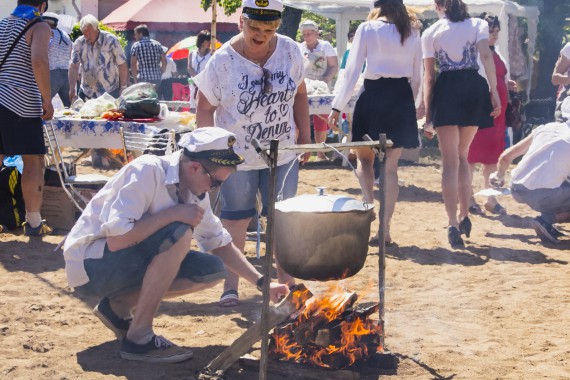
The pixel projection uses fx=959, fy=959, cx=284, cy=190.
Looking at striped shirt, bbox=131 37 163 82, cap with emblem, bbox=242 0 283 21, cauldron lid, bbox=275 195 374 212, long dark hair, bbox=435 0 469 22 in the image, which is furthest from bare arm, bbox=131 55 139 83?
cauldron lid, bbox=275 195 374 212

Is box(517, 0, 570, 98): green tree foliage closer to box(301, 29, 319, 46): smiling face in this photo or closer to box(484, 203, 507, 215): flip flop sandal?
box(301, 29, 319, 46): smiling face

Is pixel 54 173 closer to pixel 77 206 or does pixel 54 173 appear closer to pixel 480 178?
pixel 77 206

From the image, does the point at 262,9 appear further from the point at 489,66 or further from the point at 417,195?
the point at 417,195

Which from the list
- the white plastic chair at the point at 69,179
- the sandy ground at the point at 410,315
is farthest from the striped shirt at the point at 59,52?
the sandy ground at the point at 410,315

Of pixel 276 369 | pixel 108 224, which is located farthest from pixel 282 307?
pixel 108 224

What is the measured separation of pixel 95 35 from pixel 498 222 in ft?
19.3

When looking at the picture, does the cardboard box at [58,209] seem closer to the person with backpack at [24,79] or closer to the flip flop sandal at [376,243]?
the person with backpack at [24,79]

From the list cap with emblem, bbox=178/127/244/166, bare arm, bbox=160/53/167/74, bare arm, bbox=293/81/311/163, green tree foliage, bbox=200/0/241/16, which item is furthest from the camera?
green tree foliage, bbox=200/0/241/16

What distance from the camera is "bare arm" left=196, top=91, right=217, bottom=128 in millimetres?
5277

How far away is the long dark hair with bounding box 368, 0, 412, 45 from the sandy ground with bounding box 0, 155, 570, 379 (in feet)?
5.50

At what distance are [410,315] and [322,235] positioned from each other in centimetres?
167

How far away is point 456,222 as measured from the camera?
25.0ft

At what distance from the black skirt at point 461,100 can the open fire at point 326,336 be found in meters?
3.27

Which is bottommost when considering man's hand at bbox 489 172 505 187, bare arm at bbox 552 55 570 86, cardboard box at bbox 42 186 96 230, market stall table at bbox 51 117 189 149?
cardboard box at bbox 42 186 96 230
